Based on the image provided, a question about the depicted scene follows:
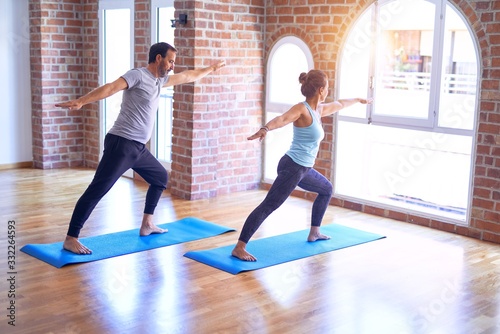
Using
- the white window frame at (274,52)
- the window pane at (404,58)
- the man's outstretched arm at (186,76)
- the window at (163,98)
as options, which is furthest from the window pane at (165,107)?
the window pane at (404,58)

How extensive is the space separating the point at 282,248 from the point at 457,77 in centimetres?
197

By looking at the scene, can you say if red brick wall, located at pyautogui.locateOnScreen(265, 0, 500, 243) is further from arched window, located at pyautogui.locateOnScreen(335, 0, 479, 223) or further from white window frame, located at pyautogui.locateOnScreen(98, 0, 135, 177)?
white window frame, located at pyautogui.locateOnScreen(98, 0, 135, 177)

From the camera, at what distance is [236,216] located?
595cm

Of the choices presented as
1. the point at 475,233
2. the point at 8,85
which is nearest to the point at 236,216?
the point at 475,233

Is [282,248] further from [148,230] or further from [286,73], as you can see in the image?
[286,73]

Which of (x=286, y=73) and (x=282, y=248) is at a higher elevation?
(x=286, y=73)

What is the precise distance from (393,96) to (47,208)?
10.3 feet

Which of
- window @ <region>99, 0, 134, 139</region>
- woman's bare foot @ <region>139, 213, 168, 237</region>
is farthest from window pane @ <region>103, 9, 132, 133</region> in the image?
woman's bare foot @ <region>139, 213, 168, 237</region>

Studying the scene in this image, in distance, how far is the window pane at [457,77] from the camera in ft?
17.6

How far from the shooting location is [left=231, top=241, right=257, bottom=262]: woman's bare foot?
463cm

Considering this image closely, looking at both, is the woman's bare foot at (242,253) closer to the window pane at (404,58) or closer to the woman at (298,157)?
the woman at (298,157)

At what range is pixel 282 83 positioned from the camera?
6.89m

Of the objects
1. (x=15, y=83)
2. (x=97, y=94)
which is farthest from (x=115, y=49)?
(x=97, y=94)

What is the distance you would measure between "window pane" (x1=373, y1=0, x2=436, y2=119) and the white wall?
4148 mm
